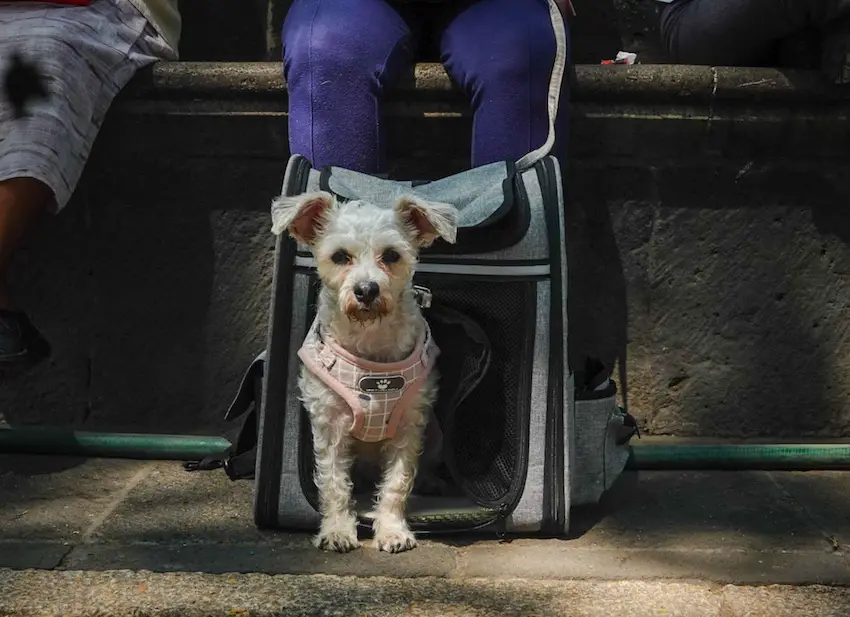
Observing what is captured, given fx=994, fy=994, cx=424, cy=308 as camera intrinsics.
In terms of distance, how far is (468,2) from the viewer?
294 centimetres

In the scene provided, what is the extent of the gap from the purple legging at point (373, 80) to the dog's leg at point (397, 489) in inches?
31.0

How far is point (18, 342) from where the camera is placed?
2891 mm

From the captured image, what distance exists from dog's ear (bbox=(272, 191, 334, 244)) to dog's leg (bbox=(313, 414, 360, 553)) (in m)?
0.48

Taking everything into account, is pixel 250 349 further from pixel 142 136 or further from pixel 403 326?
pixel 403 326

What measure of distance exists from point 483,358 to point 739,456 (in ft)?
3.26

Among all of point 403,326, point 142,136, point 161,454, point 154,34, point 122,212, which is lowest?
point 161,454

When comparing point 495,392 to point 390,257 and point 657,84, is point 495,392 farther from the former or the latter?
point 657,84

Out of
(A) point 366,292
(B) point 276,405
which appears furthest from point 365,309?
(B) point 276,405

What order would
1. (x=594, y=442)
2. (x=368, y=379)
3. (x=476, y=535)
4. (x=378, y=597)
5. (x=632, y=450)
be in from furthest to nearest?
(x=632, y=450) < (x=594, y=442) < (x=476, y=535) < (x=368, y=379) < (x=378, y=597)

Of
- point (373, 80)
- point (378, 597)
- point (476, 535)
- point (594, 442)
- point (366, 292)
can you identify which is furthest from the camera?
point (373, 80)

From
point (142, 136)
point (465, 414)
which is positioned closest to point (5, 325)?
point (142, 136)

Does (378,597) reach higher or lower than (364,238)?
lower

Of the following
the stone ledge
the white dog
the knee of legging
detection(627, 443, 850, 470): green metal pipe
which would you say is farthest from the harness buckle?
detection(627, 443, 850, 470): green metal pipe

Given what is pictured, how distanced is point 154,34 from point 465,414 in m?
1.66
